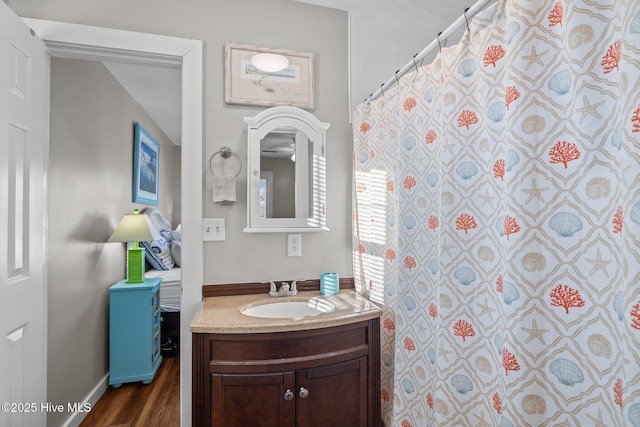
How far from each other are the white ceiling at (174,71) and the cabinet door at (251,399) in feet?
6.60

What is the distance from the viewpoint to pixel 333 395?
4.86ft

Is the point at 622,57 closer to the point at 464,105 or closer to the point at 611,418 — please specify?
the point at 464,105

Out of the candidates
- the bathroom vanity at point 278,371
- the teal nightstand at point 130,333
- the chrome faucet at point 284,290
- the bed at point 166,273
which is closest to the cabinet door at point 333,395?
the bathroom vanity at point 278,371

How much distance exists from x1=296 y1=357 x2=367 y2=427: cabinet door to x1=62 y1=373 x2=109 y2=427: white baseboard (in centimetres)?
162

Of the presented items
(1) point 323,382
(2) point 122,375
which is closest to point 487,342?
(1) point 323,382

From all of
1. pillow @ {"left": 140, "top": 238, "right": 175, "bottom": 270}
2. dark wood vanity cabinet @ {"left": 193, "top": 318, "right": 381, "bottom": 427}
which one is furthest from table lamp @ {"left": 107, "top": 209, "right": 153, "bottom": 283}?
dark wood vanity cabinet @ {"left": 193, "top": 318, "right": 381, "bottom": 427}

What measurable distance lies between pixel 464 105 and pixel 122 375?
116 inches

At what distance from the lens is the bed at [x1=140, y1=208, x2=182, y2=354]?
3.18m

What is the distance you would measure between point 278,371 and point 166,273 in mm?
2417

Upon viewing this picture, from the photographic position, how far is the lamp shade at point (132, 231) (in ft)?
8.79

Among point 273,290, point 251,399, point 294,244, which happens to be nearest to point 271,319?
point 251,399

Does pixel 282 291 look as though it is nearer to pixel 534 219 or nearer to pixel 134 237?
pixel 534 219

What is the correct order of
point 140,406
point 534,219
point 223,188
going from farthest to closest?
point 140,406 → point 223,188 → point 534,219

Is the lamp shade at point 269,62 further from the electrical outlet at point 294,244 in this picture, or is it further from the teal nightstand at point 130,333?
the teal nightstand at point 130,333
